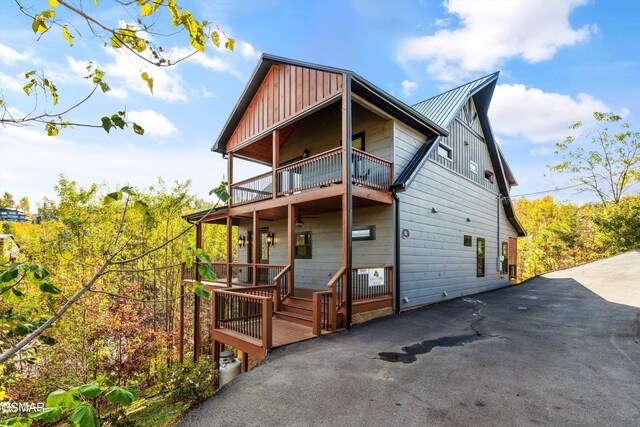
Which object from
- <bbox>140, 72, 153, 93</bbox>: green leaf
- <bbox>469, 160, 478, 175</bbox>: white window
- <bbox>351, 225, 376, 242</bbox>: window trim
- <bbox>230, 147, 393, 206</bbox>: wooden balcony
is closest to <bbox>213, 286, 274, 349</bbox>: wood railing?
<bbox>230, 147, 393, 206</bbox>: wooden balcony

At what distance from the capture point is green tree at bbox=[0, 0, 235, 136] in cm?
177

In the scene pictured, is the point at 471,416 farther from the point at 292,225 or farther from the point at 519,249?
the point at 519,249

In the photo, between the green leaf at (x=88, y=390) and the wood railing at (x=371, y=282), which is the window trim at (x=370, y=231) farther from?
the green leaf at (x=88, y=390)

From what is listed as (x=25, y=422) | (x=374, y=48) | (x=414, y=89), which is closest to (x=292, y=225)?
(x=25, y=422)

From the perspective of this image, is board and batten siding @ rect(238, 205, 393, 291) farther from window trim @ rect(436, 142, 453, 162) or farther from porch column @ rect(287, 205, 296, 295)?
window trim @ rect(436, 142, 453, 162)

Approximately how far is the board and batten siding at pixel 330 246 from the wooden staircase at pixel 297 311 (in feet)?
7.49

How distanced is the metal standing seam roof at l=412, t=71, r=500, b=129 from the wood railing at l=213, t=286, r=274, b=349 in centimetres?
885

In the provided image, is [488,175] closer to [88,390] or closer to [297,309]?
[297,309]

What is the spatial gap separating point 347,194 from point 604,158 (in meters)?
26.8

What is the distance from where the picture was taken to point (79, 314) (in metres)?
10.5

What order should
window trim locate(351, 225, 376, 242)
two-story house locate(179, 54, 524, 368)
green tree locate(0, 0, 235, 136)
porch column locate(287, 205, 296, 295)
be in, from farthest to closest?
window trim locate(351, 225, 376, 242) < porch column locate(287, 205, 296, 295) < two-story house locate(179, 54, 524, 368) < green tree locate(0, 0, 235, 136)

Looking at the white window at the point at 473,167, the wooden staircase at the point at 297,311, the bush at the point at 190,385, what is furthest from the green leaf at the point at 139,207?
the white window at the point at 473,167

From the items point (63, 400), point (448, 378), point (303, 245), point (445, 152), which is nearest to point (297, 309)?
point (303, 245)

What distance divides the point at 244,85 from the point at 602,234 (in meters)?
23.5
